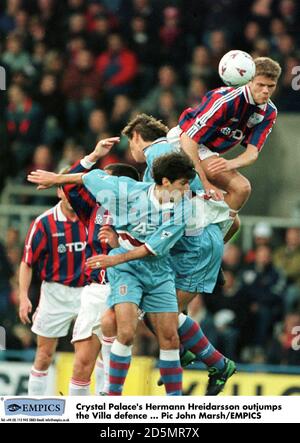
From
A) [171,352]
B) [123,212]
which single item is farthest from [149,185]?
[171,352]

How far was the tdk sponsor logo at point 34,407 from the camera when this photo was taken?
8.21 m

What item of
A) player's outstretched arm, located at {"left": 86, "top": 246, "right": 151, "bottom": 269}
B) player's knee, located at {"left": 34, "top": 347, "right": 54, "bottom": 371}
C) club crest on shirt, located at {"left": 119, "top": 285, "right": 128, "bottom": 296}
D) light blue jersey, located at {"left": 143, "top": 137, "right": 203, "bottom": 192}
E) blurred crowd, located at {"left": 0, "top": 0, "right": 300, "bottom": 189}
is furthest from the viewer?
blurred crowd, located at {"left": 0, "top": 0, "right": 300, "bottom": 189}

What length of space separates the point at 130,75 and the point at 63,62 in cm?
83

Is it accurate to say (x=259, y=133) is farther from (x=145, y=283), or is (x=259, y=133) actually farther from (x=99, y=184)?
(x=145, y=283)

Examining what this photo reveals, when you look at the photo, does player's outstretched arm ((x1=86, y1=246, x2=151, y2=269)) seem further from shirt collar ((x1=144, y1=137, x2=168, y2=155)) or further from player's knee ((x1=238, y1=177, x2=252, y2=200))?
player's knee ((x1=238, y1=177, x2=252, y2=200))

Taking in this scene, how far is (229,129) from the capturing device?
8164mm

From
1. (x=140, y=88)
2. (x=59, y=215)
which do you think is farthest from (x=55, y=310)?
(x=140, y=88)

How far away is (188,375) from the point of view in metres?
10.5

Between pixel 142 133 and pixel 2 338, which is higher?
pixel 142 133

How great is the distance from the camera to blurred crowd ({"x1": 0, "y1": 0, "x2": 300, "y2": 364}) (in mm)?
11844

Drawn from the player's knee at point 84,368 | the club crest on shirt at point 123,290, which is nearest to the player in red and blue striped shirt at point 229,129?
the club crest on shirt at point 123,290

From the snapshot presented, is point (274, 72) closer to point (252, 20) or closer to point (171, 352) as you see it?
point (171, 352)

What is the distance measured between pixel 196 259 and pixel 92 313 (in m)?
0.83

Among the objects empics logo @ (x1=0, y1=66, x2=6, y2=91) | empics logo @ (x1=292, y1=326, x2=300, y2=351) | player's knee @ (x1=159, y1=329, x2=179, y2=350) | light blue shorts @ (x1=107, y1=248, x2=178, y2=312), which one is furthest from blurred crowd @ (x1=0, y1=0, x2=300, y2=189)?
player's knee @ (x1=159, y1=329, x2=179, y2=350)
